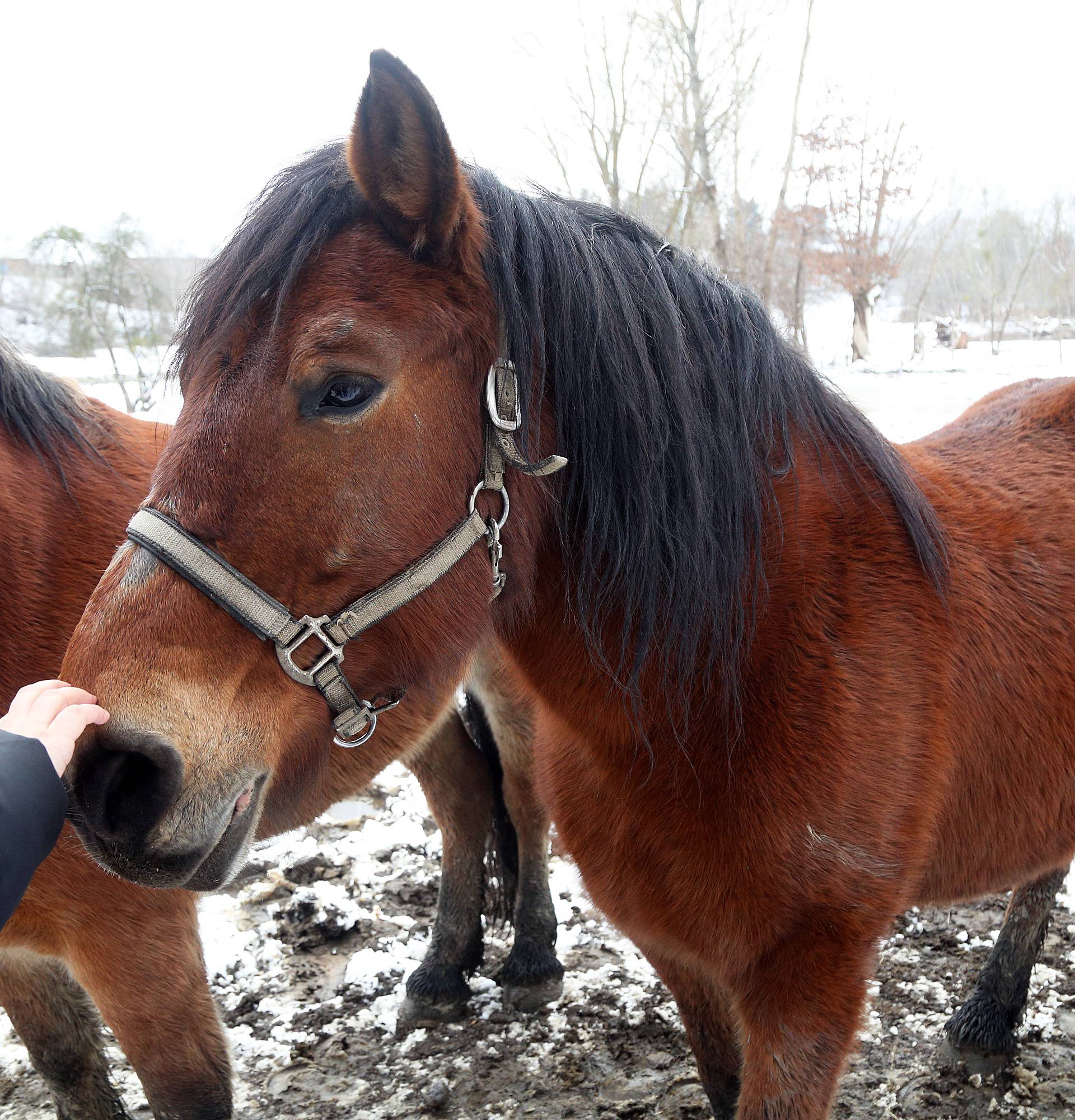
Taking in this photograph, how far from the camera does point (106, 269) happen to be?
1012 cm

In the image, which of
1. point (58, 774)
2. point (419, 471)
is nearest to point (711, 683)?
point (419, 471)

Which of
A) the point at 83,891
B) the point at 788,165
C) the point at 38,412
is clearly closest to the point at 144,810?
the point at 83,891

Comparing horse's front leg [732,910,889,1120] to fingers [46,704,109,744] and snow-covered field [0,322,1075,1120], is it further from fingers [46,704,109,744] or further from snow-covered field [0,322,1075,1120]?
fingers [46,704,109,744]

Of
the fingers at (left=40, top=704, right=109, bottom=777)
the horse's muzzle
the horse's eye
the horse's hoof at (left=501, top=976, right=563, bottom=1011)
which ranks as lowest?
the horse's hoof at (left=501, top=976, right=563, bottom=1011)

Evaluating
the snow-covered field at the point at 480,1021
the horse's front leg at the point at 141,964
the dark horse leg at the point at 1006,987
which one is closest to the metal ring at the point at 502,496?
the snow-covered field at the point at 480,1021

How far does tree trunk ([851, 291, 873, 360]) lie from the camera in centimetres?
2222

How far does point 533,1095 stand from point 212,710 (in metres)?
1.96

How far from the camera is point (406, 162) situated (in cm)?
120

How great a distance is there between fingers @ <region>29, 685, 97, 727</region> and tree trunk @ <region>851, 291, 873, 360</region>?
2361 cm

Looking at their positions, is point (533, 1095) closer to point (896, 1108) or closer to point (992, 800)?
point (896, 1108)

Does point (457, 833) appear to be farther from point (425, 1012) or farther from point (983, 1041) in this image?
point (983, 1041)

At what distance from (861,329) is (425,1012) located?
914 inches

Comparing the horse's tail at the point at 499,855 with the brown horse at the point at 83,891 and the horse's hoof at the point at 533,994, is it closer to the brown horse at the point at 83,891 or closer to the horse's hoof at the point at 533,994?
the horse's hoof at the point at 533,994

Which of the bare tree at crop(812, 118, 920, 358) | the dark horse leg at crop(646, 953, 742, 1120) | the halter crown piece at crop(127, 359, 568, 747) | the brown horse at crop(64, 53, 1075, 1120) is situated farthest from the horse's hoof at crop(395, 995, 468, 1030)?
the bare tree at crop(812, 118, 920, 358)
